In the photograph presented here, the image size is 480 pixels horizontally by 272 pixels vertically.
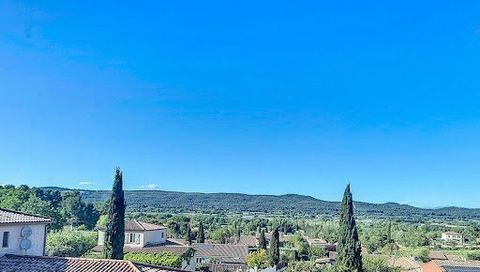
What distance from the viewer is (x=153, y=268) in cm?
1872

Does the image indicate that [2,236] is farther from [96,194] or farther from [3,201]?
[96,194]

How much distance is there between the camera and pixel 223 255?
2231 inches

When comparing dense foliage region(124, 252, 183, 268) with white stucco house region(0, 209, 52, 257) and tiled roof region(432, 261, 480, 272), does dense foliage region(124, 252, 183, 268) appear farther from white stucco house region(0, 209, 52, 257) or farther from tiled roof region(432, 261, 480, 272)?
tiled roof region(432, 261, 480, 272)

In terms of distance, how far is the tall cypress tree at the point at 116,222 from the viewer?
31422 mm

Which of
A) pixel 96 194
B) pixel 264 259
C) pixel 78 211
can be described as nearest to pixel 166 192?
pixel 96 194

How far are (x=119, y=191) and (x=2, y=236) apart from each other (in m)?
11.2

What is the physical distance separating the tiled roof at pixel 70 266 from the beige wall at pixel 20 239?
144 centimetres

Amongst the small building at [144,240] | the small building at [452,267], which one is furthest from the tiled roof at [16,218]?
the small building at [452,267]

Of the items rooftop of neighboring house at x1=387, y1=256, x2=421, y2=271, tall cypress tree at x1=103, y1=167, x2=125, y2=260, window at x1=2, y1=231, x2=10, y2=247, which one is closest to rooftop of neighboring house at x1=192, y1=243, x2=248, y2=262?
rooftop of neighboring house at x1=387, y1=256, x2=421, y2=271

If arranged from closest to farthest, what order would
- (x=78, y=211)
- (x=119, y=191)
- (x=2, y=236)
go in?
(x=2, y=236), (x=119, y=191), (x=78, y=211)

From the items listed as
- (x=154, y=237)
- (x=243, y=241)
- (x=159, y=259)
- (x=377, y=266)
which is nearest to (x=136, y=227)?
(x=154, y=237)

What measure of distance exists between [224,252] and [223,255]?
45.7 inches

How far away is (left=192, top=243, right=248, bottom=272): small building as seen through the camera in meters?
53.3

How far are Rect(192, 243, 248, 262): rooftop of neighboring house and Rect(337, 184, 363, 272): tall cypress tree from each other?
83.4 ft
